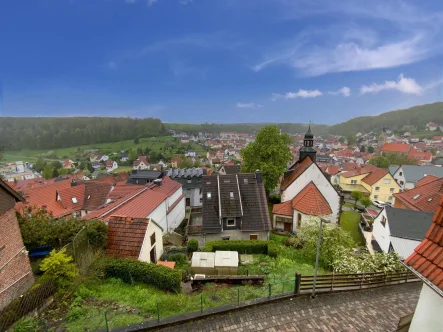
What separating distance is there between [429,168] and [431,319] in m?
66.0

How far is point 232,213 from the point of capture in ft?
73.4

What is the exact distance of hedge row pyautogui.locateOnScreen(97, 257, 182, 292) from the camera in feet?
43.0

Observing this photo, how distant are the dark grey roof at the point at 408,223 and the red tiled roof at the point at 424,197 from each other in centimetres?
660

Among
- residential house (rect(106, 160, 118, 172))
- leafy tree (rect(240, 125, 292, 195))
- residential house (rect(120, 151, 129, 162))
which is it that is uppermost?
leafy tree (rect(240, 125, 292, 195))

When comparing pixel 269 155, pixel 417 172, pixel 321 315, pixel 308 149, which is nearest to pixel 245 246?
pixel 321 315

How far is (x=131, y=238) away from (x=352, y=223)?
2933 centimetres

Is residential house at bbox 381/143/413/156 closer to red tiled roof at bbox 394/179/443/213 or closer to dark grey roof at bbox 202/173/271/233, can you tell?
red tiled roof at bbox 394/179/443/213

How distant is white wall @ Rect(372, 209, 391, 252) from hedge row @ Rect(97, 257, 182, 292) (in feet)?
63.7

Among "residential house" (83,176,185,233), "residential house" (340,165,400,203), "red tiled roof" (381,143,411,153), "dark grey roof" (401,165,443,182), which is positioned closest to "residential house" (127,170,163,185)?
"residential house" (83,176,185,233)

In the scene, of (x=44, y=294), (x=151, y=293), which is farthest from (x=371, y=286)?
(x=44, y=294)

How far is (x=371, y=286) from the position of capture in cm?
1220

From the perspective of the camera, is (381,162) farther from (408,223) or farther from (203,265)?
(203,265)

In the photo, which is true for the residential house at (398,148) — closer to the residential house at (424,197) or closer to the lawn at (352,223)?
the lawn at (352,223)

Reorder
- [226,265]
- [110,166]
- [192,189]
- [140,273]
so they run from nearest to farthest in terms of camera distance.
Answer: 1. [140,273]
2. [226,265]
3. [192,189]
4. [110,166]
